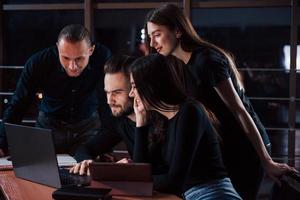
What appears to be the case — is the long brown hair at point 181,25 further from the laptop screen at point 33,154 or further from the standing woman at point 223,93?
the laptop screen at point 33,154

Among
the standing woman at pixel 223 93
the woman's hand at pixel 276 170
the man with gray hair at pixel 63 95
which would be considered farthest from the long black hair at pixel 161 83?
the man with gray hair at pixel 63 95

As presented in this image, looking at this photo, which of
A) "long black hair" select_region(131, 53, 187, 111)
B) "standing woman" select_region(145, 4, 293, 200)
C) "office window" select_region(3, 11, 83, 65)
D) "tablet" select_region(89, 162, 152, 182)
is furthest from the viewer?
"office window" select_region(3, 11, 83, 65)

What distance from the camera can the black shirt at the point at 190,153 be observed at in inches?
60.5

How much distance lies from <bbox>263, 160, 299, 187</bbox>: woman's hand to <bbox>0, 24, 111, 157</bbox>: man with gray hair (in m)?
0.85

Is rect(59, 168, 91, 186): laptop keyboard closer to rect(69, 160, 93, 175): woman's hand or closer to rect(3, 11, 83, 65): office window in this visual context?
rect(69, 160, 93, 175): woman's hand

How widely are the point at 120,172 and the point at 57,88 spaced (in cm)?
103

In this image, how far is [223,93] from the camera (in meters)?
1.86

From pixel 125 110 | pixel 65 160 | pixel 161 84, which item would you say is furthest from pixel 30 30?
pixel 161 84

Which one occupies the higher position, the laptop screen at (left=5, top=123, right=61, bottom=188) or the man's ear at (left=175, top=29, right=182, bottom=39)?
the man's ear at (left=175, top=29, right=182, bottom=39)

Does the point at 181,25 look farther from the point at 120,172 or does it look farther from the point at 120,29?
the point at 120,29

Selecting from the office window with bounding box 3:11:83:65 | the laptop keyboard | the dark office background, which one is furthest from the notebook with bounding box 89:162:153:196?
the office window with bounding box 3:11:83:65

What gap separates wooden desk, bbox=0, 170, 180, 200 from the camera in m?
1.57

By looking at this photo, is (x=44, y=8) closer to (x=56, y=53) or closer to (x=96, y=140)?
(x=56, y=53)

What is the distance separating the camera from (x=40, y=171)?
172 centimetres
